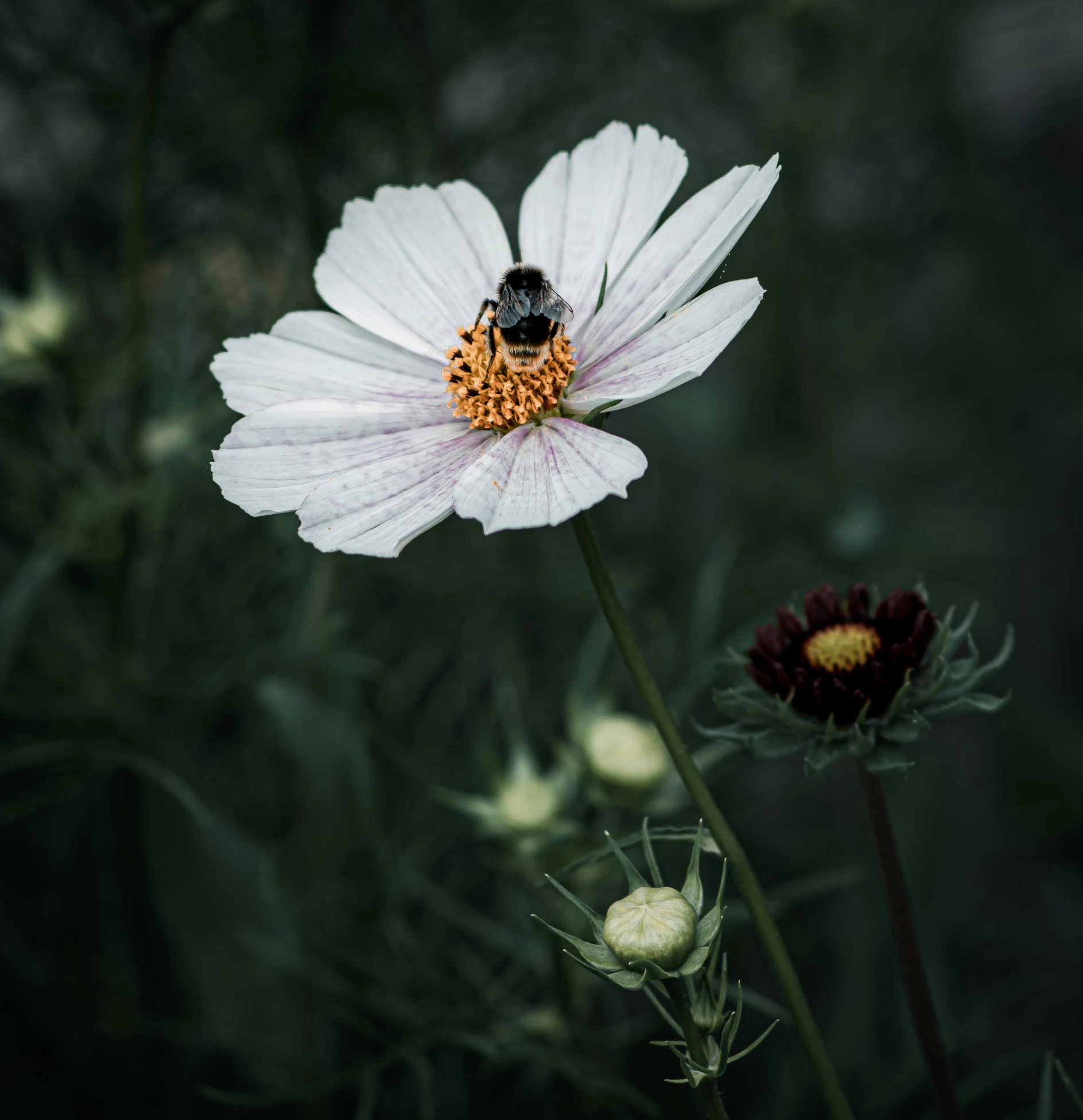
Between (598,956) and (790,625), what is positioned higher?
(790,625)

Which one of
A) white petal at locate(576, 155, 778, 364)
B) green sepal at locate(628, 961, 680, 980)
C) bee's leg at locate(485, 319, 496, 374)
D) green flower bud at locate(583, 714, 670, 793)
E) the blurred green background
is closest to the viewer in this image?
green sepal at locate(628, 961, 680, 980)

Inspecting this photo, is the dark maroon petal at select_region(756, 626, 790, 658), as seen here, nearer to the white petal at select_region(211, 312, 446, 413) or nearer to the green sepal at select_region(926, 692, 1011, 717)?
the green sepal at select_region(926, 692, 1011, 717)

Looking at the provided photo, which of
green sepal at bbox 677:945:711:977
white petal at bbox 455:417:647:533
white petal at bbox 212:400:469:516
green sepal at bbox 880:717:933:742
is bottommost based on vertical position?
green sepal at bbox 677:945:711:977

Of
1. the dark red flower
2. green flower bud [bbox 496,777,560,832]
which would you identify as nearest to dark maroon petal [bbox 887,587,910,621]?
the dark red flower

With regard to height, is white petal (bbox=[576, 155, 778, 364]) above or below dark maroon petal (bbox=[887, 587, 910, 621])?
above

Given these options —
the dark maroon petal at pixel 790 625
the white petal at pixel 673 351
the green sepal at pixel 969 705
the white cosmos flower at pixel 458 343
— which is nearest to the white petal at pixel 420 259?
the white cosmos flower at pixel 458 343

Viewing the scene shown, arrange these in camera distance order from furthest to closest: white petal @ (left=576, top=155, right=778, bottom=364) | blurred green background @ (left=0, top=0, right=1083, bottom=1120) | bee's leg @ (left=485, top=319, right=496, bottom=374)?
1. blurred green background @ (left=0, top=0, right=1083, bottom=1120)
2. bee's leg @ (left=485, top=319, right=496, bottom=374)
3. white petal @ (left=576, top=155, right=778, bottom=364)

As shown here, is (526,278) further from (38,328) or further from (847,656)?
(38,328)

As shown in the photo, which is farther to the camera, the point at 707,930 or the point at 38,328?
the point at 38,328

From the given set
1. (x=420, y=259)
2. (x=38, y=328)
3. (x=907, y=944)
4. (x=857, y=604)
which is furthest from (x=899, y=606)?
(x=38, y=328)
